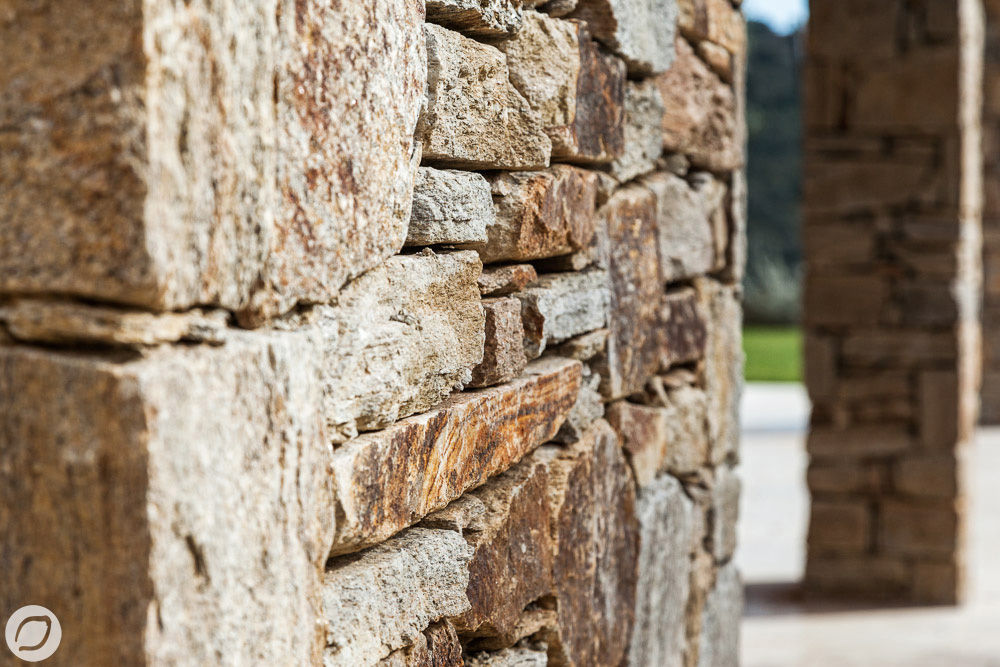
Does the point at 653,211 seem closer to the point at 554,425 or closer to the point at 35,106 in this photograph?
the point at 554,425

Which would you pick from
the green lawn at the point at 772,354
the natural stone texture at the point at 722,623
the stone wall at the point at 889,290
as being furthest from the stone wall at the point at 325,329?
the green lawn at the point at 772,354

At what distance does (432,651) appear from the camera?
1198mm

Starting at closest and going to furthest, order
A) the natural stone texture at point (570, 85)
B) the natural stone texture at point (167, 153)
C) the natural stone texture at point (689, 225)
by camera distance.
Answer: the natural stone texture at point (167, 153)
the natural stone texture at point (570, 85)
the natural stone texture at point (689, 225)

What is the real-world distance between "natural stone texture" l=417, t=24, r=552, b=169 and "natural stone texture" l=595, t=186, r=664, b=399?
13.0 inches

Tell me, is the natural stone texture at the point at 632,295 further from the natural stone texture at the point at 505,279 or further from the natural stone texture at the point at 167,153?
the natural stone texture at the point at 167,153

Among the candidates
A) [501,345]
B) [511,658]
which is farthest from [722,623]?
[501,345]

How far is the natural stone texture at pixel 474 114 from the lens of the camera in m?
1.20

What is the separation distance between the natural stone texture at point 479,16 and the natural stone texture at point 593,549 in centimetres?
60

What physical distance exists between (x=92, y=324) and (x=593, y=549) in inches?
40.8

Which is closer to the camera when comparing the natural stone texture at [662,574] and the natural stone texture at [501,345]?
the natural stone texture at [501,345]

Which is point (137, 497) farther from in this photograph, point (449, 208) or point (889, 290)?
point (889, 290)

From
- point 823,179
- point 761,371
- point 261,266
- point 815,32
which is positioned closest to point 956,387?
point 823,179

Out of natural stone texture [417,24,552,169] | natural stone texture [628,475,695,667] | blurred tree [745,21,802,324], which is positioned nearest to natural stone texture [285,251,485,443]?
natural stone texture [417,24,552,169]

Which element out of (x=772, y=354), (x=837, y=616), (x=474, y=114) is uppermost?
(x=474, y=114)
